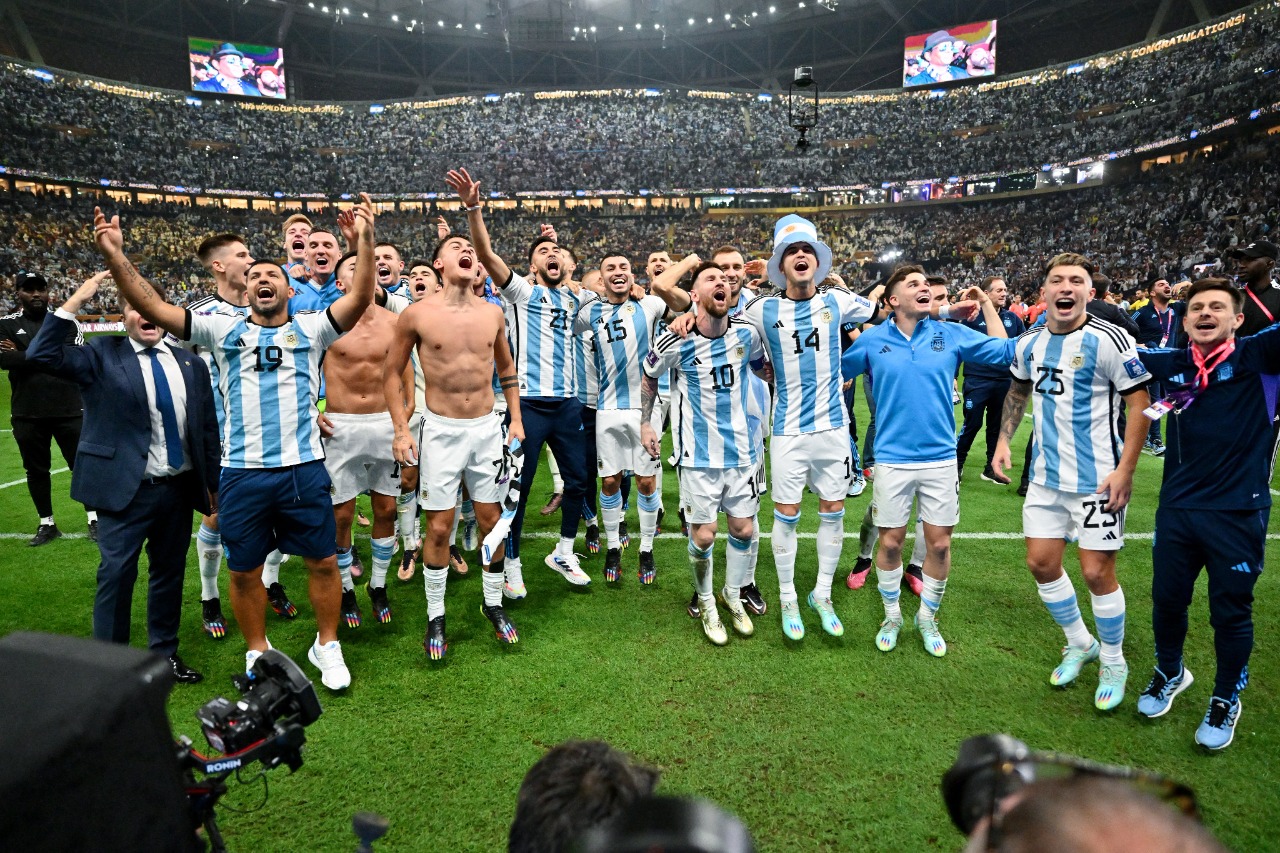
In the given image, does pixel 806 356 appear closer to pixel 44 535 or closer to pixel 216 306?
pixel 216 306

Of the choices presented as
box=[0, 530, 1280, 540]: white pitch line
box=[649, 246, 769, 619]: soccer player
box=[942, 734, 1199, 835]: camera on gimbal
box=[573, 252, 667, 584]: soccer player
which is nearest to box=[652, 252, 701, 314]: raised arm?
box=[649, 246, 769, 619]: soccer player

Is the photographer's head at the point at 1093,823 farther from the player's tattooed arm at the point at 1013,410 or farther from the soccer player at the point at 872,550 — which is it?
the soccer player at the point at 872,550

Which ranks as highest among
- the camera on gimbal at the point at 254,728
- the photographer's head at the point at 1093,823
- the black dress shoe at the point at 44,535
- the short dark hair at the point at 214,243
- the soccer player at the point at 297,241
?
the soccer player at the point at 297,241

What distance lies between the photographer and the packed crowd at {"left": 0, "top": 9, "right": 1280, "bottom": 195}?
35.9 metres

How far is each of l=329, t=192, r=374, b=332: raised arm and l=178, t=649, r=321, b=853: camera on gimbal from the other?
2461 millimetres

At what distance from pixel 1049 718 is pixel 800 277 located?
3052 millimetres

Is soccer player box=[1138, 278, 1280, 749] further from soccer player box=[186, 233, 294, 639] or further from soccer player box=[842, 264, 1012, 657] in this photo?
soccer player box=[186, 233, 294, 639]

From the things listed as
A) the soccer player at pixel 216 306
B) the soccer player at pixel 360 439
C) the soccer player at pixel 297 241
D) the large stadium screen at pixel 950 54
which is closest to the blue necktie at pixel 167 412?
the soccer player at pixel 216 306

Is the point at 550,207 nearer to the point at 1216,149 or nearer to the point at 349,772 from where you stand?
the point at 1216,149

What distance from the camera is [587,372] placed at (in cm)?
638

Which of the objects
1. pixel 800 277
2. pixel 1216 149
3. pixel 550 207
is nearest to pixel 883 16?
pixel 1216 149

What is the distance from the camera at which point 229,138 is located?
42812 millimetres

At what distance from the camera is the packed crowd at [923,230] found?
96.8 feet

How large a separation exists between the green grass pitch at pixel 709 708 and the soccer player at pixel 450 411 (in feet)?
1.48
